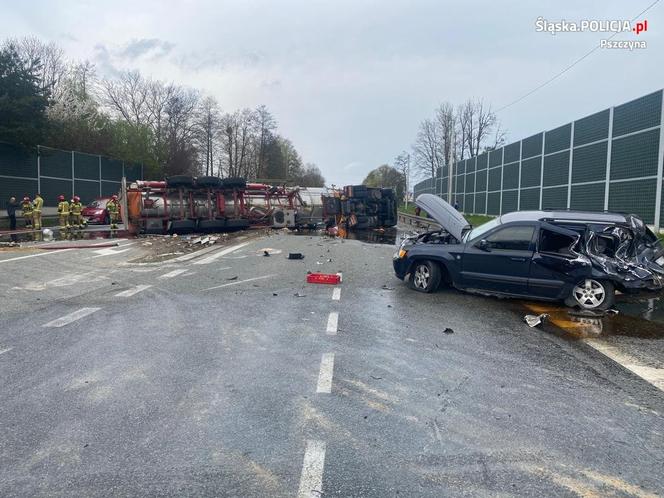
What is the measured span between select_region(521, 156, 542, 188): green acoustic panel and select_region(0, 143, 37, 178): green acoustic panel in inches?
991

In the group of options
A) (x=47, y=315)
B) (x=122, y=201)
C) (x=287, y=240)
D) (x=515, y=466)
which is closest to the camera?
(x=515, y=466)

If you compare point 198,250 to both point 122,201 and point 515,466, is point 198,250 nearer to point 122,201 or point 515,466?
point 122,201

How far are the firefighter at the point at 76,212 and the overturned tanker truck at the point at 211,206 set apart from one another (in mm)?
4168

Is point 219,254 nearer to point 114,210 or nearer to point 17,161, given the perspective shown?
point 114,210

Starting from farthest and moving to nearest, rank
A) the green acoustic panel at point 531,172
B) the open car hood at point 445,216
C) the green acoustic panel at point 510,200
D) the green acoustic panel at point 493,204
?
the green acoustic panel at point 493,204 < the green acoustic panel at point 510,200 < the green acoustic panel at point 531,172 < the open car hood at point 445,216

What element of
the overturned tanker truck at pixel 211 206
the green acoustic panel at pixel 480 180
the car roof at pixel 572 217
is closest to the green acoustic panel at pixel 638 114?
the car roof at pixel 572 217

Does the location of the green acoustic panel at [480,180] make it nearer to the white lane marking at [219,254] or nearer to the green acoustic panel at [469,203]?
the green acoustic panel at [469,203]

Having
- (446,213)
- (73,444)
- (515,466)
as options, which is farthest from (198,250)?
(515,466)

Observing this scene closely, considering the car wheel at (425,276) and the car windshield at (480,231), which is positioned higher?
the car windshield at (480,231)

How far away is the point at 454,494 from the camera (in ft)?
9.76

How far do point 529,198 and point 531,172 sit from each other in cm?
125

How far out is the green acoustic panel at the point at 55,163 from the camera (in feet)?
96.4

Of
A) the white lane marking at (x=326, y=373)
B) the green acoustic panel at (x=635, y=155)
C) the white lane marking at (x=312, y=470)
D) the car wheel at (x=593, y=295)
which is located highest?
the green acoustic panel at (x=635, y=155)

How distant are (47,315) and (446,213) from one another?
7.04 m
